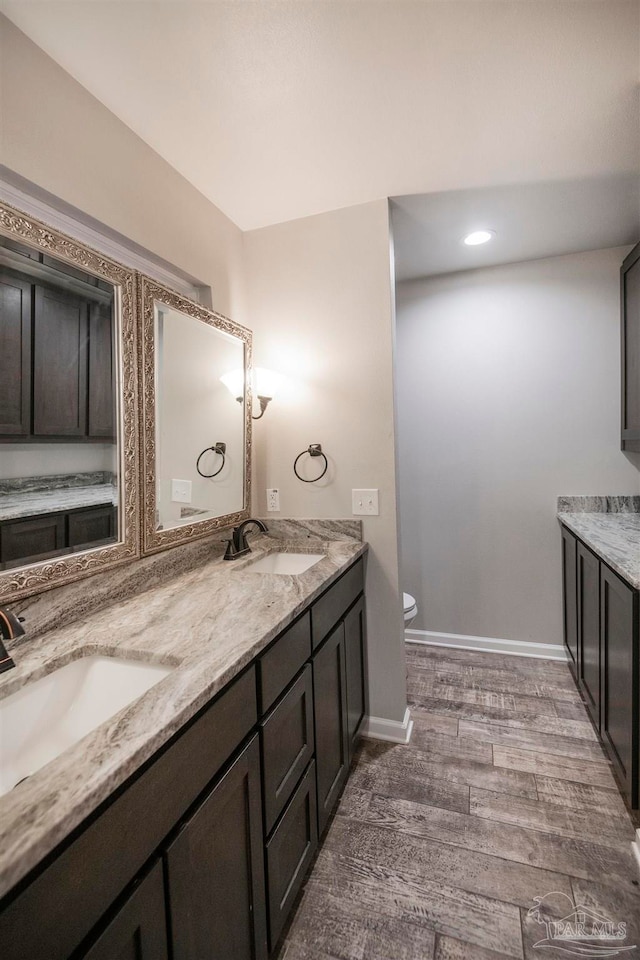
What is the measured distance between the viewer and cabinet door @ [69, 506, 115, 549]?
1206mm

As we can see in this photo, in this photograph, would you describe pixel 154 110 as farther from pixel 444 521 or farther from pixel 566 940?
pixel 566 940

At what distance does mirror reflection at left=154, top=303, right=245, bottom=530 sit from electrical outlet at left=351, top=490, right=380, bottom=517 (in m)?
0.56

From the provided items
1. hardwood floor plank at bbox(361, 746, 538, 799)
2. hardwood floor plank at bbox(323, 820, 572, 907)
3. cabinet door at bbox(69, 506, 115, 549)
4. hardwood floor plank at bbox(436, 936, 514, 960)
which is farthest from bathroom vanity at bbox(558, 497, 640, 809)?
cabinet door at bbox(69, 506, 115, 549)

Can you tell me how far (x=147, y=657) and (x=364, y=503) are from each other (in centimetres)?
125

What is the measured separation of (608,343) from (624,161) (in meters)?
1.04

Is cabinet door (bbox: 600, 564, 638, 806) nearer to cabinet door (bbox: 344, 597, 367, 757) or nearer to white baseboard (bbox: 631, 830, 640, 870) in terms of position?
white baseboard (bbox: 631, 830, 640, 870)

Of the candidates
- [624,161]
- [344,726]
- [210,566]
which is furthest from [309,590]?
[624,161]

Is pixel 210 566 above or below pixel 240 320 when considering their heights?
below

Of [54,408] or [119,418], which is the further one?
[119,418]

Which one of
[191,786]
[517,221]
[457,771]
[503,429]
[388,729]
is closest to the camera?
[191,786]

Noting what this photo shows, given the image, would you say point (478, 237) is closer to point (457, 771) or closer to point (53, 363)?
point (53, 363)

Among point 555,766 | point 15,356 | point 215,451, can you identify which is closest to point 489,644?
point 555,766

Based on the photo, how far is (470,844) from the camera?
1.44 m

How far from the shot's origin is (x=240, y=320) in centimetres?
215
